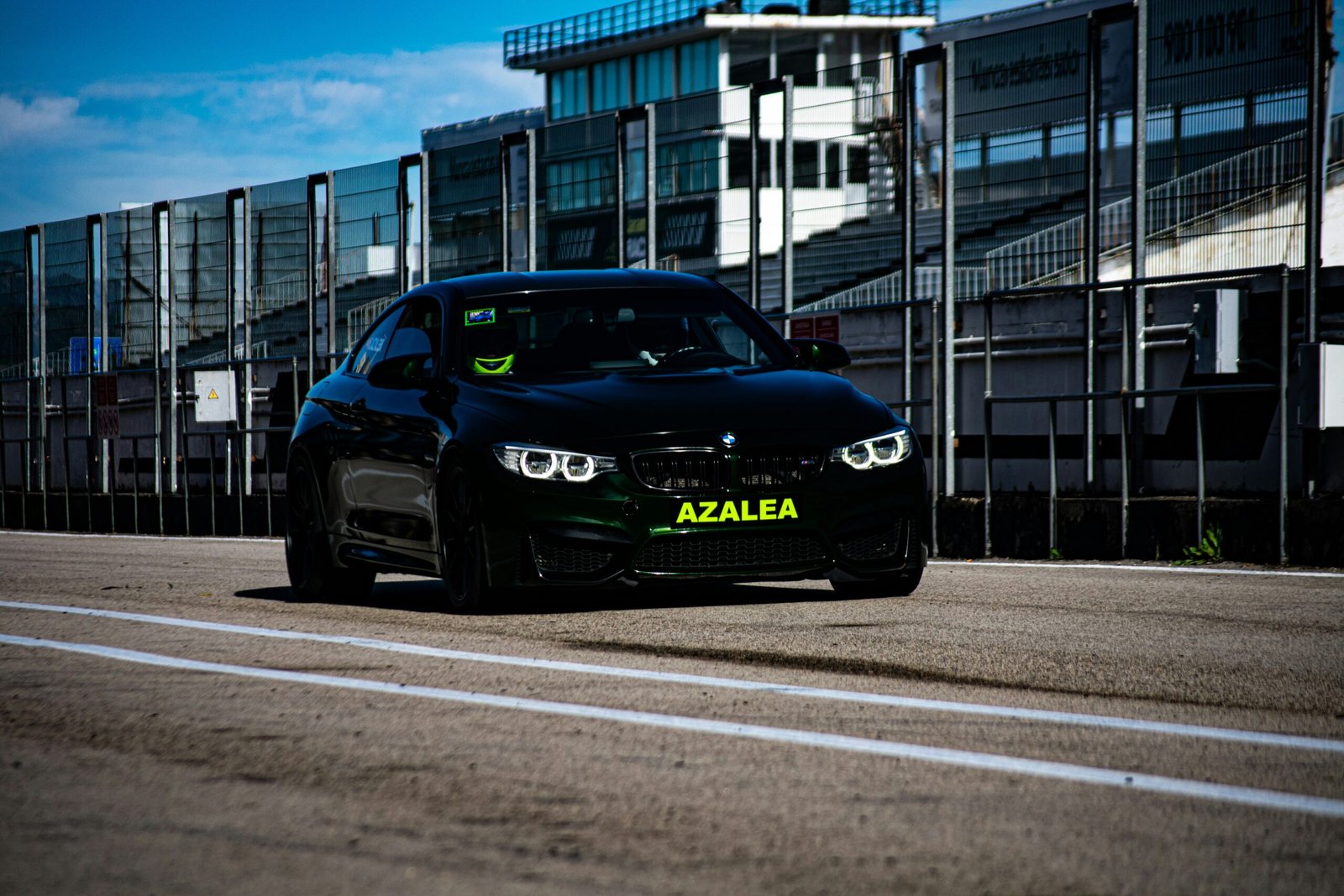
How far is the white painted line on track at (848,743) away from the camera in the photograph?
4.29 metres

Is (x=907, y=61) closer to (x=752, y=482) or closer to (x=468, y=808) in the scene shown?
(x=752, y=482)

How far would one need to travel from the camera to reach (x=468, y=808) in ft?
13.9

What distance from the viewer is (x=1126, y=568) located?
454 inches

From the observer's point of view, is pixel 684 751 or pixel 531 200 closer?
pixel 684 751

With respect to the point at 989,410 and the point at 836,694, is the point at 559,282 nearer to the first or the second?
the point at 836,694

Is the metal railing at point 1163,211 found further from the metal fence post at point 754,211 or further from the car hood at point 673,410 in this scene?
the car hood at point 673,410

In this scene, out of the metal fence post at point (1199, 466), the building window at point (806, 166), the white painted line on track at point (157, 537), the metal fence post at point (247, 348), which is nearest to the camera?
the metal fence post at point (1199, 466)

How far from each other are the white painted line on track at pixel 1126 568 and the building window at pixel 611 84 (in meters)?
71.8

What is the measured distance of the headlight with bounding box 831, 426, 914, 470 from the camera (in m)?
8.39

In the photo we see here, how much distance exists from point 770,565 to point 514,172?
13.0 meters

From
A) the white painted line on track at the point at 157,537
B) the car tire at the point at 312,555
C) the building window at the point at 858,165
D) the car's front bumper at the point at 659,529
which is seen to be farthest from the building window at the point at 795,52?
the car's front bumper at the point at 659,529

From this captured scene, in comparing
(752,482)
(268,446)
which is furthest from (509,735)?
(268,446)

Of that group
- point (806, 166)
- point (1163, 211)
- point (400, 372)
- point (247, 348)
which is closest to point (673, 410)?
point (400, 372)

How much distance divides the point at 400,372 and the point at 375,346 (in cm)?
134
